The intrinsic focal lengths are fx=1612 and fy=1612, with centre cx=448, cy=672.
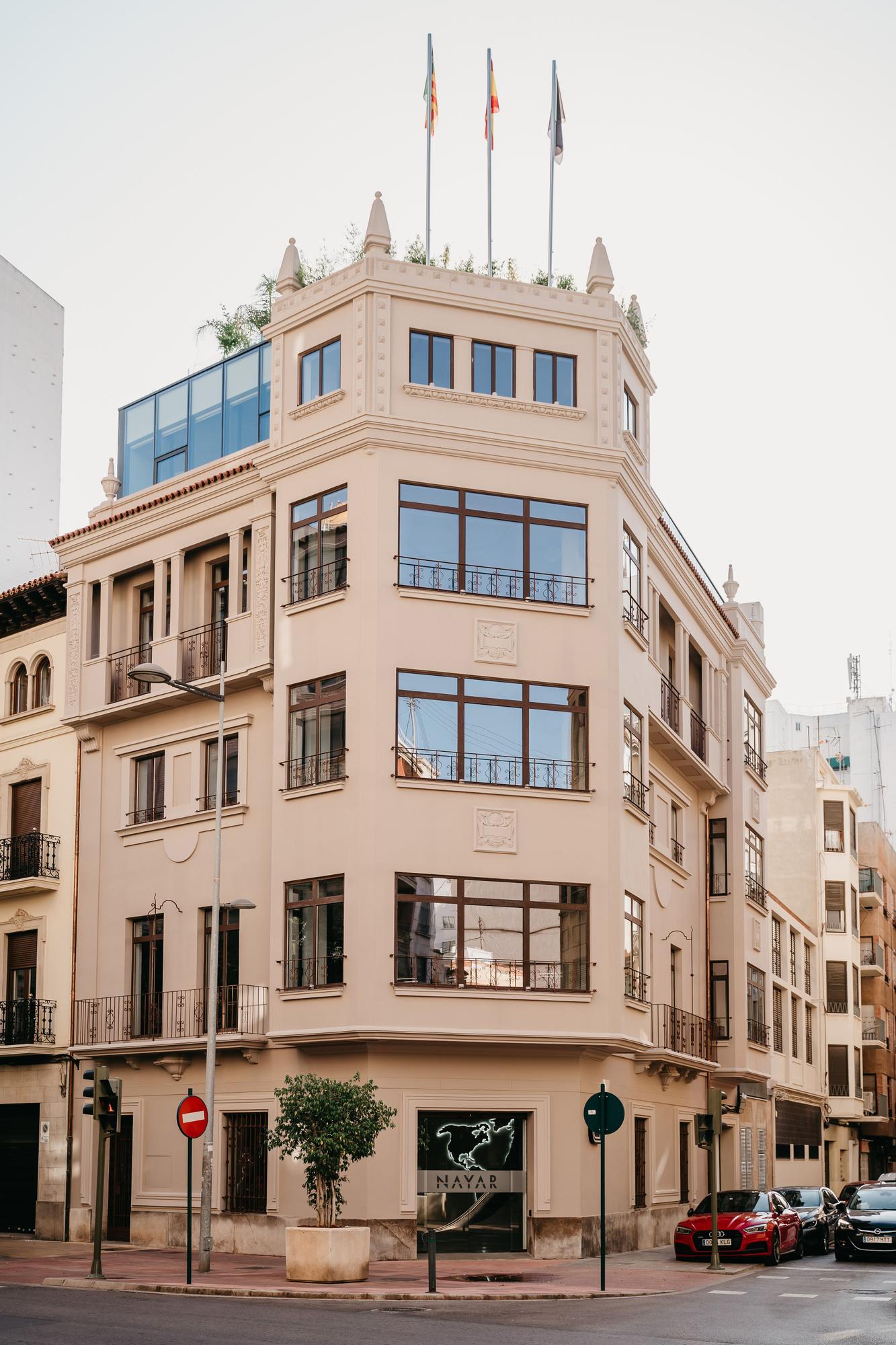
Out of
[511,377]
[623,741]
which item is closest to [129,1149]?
[623,741]

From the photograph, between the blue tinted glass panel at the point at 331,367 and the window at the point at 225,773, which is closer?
the blue tinted glass panel at the point at 331,367

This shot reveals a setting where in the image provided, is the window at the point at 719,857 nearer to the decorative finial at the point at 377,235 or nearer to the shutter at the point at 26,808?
the shutter at the point at 26,808

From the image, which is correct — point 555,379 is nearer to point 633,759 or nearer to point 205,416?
point 633,759

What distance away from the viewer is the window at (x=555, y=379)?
102 ft

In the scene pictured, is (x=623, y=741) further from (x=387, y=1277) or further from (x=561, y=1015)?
(x=387, y=1277)

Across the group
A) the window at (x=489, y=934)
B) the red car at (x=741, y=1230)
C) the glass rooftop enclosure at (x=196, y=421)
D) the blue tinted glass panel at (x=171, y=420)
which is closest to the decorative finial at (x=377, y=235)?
the glass rooftop enclosure at (x=196, y=421)

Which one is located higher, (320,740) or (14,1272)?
(320,740)

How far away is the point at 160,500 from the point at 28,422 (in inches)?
449

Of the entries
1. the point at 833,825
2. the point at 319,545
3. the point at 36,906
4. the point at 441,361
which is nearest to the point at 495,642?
the point at 319,545

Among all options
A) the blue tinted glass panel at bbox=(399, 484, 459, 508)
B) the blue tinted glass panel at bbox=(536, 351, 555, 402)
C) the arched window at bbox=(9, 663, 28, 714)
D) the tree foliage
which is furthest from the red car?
the arched window at bbox=(9, 663, 28, 714)

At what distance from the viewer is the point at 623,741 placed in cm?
3070

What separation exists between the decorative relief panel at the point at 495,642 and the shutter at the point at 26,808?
12.2 metres

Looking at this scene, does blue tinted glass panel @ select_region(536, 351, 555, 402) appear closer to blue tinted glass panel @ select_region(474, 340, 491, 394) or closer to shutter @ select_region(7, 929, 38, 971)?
blue tinted glass panel @ select_region(474, 340, 491, 394)

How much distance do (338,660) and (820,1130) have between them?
37.4 metres
